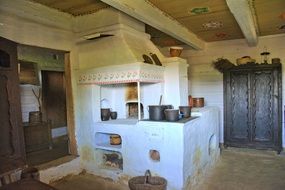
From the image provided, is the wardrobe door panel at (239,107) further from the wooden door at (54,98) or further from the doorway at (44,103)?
the wooden door at (54,98)

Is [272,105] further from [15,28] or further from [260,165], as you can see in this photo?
[15,28]

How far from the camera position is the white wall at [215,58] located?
440 cm

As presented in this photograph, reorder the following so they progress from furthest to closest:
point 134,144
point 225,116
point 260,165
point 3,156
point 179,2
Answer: point 225,116 < point 260,165 < point 134,144 < point 179,2 < point 3,156

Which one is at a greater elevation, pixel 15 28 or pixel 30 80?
pixel 15 28

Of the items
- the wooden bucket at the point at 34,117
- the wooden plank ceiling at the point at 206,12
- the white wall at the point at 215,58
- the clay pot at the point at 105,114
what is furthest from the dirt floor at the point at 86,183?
the white wall at the point at 215,58

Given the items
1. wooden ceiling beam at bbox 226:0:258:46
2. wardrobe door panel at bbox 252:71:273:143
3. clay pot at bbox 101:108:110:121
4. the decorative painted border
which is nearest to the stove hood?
the decorative painted border

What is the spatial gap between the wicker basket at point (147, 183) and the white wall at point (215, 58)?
307 centimetres

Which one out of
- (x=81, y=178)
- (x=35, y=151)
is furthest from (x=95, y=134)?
(x=35, y=151)

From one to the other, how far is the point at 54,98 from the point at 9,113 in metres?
3.19

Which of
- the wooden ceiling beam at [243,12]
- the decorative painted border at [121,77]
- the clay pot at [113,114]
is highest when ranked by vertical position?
the wooden ceiling beam at [243,12]

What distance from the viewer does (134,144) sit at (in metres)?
2.90

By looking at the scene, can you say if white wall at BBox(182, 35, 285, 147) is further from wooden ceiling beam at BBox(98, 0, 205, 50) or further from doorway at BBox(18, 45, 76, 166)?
doorway at BBox(18, 45, 76, 166)

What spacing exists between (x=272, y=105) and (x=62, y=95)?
469 cm

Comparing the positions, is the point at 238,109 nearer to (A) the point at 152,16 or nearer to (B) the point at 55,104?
(A) the point at 152,16
